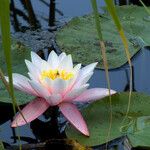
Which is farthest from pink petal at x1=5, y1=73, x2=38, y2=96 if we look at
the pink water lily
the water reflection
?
the water reflection

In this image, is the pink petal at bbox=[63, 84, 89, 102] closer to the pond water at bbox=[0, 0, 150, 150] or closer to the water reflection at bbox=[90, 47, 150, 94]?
the pond water at bbox=[0, 0, 150, 150]

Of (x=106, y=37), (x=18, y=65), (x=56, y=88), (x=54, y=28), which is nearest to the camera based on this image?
(x=56, y=88)

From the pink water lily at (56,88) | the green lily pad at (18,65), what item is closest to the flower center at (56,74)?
the pink water lily at (56,88)

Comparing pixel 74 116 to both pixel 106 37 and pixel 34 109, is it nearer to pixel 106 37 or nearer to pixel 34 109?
pixel 34 109

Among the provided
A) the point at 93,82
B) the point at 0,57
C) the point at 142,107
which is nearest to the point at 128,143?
the point at 142,107

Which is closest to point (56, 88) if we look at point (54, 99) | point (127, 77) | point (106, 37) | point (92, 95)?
point (54, 99)

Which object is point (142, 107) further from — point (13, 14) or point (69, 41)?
point (13, 14)

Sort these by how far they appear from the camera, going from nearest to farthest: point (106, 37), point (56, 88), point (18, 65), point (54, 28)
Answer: point (56, 88), point (18, 65), point (106, 37), point (54, 28)
